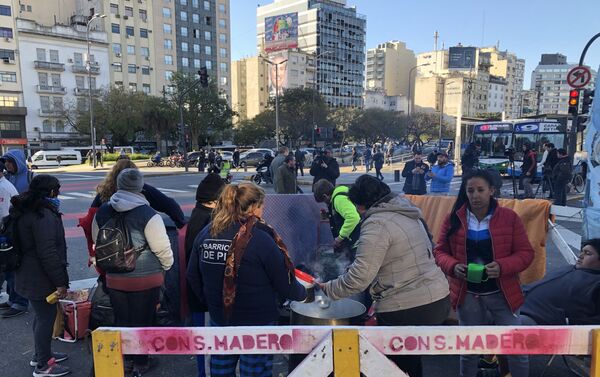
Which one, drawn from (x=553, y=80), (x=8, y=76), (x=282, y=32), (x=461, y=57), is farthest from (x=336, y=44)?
(x=8, y=76)

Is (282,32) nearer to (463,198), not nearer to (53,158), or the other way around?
(53,158)

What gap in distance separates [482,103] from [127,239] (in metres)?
141

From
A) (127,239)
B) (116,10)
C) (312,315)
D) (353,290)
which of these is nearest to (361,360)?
(353,290)

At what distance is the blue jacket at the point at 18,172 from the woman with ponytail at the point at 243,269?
4107 mm

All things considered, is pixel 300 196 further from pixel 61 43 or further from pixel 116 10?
pixel 116 10

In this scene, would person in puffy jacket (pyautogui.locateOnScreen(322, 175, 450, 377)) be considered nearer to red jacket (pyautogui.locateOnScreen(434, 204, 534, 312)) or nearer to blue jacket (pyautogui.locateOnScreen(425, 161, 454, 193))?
red jacket (pyautogui.locateOnScreen(434, 204, 534, 312))

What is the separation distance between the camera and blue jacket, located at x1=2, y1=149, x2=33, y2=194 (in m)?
5.45

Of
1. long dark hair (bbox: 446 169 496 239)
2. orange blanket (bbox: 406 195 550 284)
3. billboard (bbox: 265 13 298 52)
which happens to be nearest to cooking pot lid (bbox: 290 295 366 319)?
long dark hair (bbox: 446 169 496 239)

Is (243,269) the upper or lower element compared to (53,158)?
upper

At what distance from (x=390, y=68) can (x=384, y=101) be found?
22994 mm

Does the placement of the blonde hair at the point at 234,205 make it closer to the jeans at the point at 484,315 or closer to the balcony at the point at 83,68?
the jeans at the point at 484,315

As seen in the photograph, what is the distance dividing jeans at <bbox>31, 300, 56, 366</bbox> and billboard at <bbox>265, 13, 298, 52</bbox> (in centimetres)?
9987

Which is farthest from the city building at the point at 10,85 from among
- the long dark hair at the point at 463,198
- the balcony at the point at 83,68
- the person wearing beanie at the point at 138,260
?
the long dark hair at the point at 463,198

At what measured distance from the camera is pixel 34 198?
346cm
